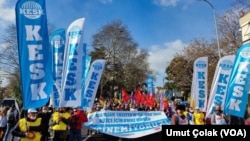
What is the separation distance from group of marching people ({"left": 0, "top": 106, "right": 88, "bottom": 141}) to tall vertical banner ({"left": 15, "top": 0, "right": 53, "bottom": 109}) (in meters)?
0.57

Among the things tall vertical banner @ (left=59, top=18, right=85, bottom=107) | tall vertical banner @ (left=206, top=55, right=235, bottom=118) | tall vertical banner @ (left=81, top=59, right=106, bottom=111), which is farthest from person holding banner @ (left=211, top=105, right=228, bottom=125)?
tall vertical banner @ (left=81, top=59, right=106, bottom=111)

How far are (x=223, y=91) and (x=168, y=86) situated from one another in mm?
63180

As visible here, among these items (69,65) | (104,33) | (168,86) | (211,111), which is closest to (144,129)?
(211,111)

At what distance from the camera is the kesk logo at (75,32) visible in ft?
46.1

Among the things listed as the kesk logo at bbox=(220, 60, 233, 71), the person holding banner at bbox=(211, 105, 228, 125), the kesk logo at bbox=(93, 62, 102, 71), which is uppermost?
the kesk logo at bbox=(93, 62, 102, 71)

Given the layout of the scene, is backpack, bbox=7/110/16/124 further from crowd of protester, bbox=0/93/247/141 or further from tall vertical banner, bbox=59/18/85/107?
tall vertical banner, bbox=59/18/85/107

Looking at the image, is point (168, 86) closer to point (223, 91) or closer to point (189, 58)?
point (189, 58)

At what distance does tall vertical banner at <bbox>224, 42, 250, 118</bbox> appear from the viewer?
12383 mm

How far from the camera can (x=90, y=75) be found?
2039 cm

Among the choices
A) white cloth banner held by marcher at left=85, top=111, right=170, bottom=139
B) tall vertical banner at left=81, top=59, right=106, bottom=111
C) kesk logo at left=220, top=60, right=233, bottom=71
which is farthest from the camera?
tall vertical banner at left=81, top=59, right=106, bottom=111

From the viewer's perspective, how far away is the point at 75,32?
46.4ft

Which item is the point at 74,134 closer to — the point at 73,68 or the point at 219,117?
the point at 73,68

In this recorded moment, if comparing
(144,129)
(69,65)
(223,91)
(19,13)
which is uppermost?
(19,13)

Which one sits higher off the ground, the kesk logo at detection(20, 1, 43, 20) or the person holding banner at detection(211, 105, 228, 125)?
the kesk logo at detection(20, 1, 43, 20)
